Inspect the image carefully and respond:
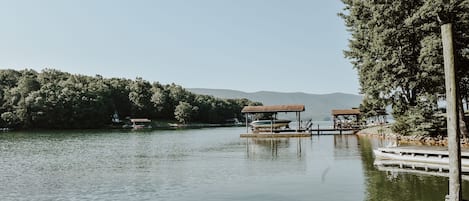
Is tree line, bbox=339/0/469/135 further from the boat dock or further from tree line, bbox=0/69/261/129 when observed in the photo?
tree line, bbox=0/69/261/129

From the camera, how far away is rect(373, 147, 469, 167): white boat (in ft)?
69.6

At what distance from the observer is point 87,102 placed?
110 m

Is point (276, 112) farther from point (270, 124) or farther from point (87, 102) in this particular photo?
point (87, 102)

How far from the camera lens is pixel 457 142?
33.4 feet

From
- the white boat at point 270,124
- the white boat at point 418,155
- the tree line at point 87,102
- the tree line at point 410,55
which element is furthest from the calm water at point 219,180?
the tree line at point 87,102

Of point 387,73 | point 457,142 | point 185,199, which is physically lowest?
point 185,199

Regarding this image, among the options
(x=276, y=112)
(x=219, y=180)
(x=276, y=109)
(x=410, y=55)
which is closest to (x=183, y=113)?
(x=276, y=112)

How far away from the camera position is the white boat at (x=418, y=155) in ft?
69.6

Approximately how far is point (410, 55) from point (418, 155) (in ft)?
46.3

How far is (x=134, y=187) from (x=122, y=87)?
402 ft

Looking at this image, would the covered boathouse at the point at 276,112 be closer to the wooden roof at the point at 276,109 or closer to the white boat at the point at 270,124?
the wooden roof at the point at 276,109

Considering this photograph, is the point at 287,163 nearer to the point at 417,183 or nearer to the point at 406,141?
the point at 417,183

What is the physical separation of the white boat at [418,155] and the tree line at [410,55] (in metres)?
8.16

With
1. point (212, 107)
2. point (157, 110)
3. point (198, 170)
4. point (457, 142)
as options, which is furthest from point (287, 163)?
point (212, 107)
